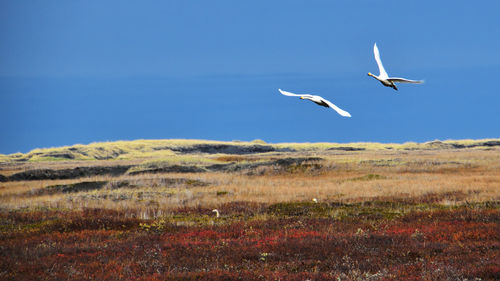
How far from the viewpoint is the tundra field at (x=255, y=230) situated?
1084 cm

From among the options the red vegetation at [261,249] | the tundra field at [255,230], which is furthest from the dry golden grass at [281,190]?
the red vegetation at [261,249]

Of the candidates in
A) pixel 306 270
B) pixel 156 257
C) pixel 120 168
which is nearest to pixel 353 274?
pixel 306 270

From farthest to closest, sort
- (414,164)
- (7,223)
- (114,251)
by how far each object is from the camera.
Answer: (414,164)
(7,223)
(114,251)

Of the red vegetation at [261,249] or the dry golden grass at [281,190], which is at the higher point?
the dry golden grass at [281,190]

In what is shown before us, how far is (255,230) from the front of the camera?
16750 mm

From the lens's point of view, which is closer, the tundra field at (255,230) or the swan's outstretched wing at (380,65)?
the swan's outstretched wing at (380,65)

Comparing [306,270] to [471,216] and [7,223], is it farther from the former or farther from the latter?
[7,223]

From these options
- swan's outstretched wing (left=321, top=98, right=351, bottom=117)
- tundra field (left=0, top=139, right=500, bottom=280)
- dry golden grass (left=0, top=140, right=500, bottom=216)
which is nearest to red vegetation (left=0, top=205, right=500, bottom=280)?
tundra field (left=0, top=139, right=500, bottom=280)

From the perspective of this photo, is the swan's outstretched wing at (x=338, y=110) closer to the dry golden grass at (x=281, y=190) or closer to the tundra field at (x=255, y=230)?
the tundra field at (x=255, y=230)

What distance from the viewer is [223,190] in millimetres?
32375

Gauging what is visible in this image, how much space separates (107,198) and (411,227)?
1932 centimetres

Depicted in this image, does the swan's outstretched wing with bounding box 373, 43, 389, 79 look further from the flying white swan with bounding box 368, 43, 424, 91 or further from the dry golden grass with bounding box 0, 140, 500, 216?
the dry golden grass with bounding box 0, 140, 500, 216

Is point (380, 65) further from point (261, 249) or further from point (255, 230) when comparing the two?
point (255, 230)

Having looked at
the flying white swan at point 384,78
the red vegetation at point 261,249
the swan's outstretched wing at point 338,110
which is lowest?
the red vegetation at point 261,249
